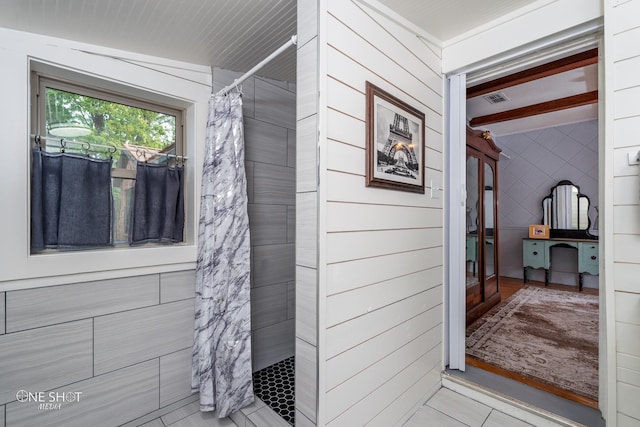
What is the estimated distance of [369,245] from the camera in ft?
4.86

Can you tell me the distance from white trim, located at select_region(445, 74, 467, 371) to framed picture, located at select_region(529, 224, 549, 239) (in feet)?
12.0

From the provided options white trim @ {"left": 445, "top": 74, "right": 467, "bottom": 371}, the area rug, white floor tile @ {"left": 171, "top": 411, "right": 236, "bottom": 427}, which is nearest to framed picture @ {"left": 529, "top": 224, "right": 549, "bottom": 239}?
the area rug

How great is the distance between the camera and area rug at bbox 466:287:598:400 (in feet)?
6.73

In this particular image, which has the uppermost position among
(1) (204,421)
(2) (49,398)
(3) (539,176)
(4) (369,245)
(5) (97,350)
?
(3) (539,176)

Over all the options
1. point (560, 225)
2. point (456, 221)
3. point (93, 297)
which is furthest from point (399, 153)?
point (560, 225)

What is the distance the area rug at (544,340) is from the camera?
2.05 m

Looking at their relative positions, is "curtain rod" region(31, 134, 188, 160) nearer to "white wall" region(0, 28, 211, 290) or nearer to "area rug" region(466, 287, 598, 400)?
"white wall" region(0, 28, 211, 290)

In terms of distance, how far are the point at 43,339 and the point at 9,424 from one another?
378 mm

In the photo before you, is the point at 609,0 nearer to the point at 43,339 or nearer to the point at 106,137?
the point at 106,137

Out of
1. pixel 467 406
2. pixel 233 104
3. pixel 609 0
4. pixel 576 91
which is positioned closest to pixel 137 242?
pixel 233 104

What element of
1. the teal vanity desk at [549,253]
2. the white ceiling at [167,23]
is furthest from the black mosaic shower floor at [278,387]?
the teal vanity desk at [549,253]

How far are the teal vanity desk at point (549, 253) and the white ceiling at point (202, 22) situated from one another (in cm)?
408

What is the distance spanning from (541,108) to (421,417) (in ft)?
13.3

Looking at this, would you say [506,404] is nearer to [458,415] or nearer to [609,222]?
[458,415]
